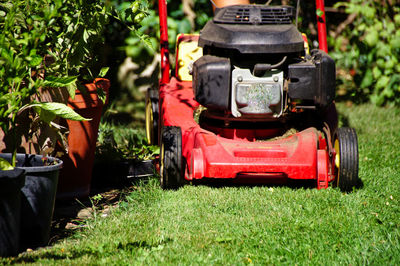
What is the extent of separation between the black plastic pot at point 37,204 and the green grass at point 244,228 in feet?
0.29

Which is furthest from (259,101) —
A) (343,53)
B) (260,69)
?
(343,53)

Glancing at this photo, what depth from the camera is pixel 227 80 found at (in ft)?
9.84

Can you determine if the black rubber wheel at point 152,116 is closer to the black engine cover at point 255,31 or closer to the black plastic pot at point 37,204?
the black engine cover at point 255,31

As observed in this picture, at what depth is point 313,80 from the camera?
302 centimetres

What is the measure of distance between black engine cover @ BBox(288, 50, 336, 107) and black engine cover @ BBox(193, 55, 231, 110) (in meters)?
0.34

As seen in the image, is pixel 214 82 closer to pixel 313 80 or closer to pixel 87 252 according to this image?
pixel 313 80

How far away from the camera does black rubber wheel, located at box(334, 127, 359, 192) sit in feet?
9.77

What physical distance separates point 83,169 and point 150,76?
2889 mm

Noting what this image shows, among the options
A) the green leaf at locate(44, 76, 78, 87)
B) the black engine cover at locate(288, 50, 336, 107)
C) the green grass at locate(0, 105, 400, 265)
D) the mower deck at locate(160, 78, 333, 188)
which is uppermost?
the green leaf at locate(44, 76, 78, 87)

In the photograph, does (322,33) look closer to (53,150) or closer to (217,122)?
(217,122)

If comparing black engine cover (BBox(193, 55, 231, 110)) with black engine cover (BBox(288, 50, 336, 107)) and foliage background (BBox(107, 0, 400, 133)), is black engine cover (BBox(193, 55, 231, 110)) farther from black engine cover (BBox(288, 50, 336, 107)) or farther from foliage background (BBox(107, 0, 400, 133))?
foliage background (BBox(107, 0, 400, 133))

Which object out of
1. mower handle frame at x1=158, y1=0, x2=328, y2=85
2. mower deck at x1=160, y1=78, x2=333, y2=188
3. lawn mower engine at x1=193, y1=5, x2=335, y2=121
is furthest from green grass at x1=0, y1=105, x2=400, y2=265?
mower handle frame at x1=158, y1=0, x2=328, y2=85

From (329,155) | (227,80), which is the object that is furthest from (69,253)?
(329,155)

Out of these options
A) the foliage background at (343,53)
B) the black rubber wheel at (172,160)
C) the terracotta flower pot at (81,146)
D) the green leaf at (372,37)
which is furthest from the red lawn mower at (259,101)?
the green leaf at (372,37)
